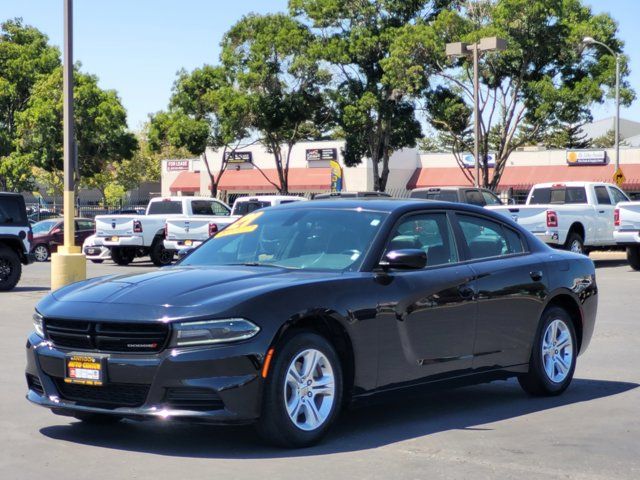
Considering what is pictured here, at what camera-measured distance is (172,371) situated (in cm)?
635

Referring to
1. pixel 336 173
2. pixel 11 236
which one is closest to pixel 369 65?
pixel 336 173

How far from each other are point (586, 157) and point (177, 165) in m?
31.6

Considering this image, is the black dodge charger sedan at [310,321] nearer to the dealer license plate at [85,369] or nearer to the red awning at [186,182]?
the dealer license plate at [85,369]

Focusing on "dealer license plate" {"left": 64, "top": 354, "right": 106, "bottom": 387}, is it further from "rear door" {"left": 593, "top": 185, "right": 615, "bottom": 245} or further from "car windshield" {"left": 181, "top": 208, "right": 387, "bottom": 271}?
"rear door" {"left": 593, "top": 185, "right": 615, "bottom": 245}

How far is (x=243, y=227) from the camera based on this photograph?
8.20 metres

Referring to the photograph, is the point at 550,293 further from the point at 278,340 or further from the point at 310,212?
the point at 278,340

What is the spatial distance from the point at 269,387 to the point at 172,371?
583mm

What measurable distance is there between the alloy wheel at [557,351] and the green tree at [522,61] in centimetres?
3591

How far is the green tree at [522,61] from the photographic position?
44.0 m

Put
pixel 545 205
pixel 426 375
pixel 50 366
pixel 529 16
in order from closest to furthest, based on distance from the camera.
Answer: pixel 50 366
pixel 426 375
pixel 545 205
pixel 529 16

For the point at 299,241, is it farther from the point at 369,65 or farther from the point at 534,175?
the point at 534,175

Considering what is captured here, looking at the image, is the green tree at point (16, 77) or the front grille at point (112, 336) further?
the green tree at point (16, 77)

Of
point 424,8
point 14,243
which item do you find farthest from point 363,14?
point 14,243

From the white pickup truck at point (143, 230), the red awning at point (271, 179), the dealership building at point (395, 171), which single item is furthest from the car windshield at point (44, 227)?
the red awning at point (271, 179)
